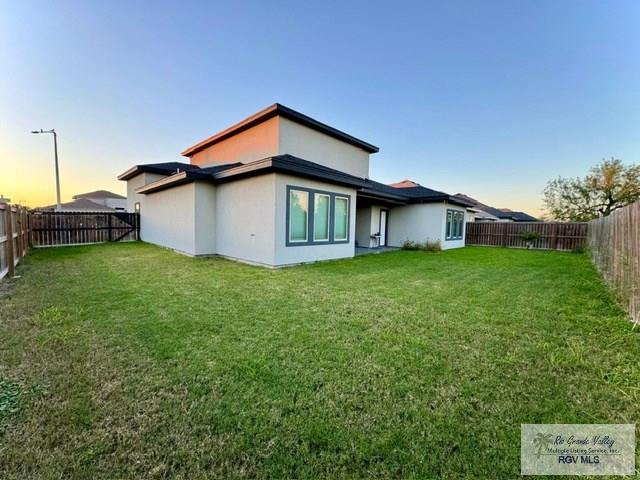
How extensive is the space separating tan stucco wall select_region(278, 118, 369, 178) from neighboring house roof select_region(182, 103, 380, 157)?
7.0 inches

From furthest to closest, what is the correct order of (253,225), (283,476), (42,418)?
(253,225) < (42,418) < (283,476)

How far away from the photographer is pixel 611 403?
222 centimetres

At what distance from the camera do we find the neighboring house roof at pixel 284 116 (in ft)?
33.4

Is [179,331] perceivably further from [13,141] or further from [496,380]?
[13,141]

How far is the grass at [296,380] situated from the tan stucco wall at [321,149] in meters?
7.26

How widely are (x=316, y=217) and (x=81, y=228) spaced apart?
13.4 m

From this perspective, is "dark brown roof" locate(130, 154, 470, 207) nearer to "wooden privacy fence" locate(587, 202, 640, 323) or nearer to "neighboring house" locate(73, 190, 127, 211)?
"wooden privacy fence" locate(587, 202, 640, 323)

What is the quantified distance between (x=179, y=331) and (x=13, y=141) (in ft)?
61.9

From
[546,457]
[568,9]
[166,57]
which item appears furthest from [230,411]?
[568,9]

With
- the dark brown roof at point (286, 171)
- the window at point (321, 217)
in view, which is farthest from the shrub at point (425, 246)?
the window at point (321, 217)

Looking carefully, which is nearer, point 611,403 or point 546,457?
point 546,457

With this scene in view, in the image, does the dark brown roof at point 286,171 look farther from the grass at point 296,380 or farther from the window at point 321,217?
the grass at point 296,380

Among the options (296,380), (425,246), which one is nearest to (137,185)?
(425,246)

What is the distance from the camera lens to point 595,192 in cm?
2417
